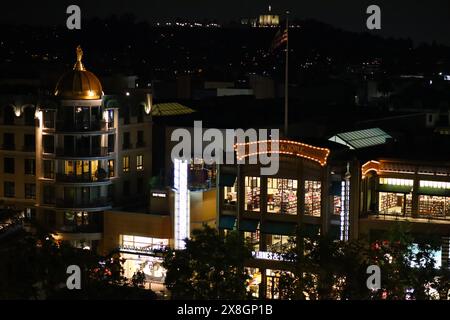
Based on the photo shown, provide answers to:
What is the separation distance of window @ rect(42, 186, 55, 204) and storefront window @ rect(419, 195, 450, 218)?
2578cm

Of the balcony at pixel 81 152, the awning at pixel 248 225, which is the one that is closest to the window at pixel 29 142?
the balcony at pixel 81 152

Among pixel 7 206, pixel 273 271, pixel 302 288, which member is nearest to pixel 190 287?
pixel 302 288

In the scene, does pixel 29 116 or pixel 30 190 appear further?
pixel 30 190

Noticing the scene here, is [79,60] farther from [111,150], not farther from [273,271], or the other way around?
[273,271]

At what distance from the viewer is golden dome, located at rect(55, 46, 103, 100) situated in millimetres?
76438

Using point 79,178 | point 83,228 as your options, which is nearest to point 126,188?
point 79,178

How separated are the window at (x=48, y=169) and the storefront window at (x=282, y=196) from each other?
18.2 meters

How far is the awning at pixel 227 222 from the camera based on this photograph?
67.5 metres

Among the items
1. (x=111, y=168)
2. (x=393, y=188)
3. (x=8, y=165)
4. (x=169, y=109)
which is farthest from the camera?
(x=169, y=109)

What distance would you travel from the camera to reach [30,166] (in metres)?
81.1

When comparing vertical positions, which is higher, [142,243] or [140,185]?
[140,185]

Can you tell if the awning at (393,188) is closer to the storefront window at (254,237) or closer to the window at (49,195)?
the storefront window at (254,237)

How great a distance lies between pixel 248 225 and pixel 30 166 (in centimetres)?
2060

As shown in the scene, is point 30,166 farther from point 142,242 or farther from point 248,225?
point 248,225
